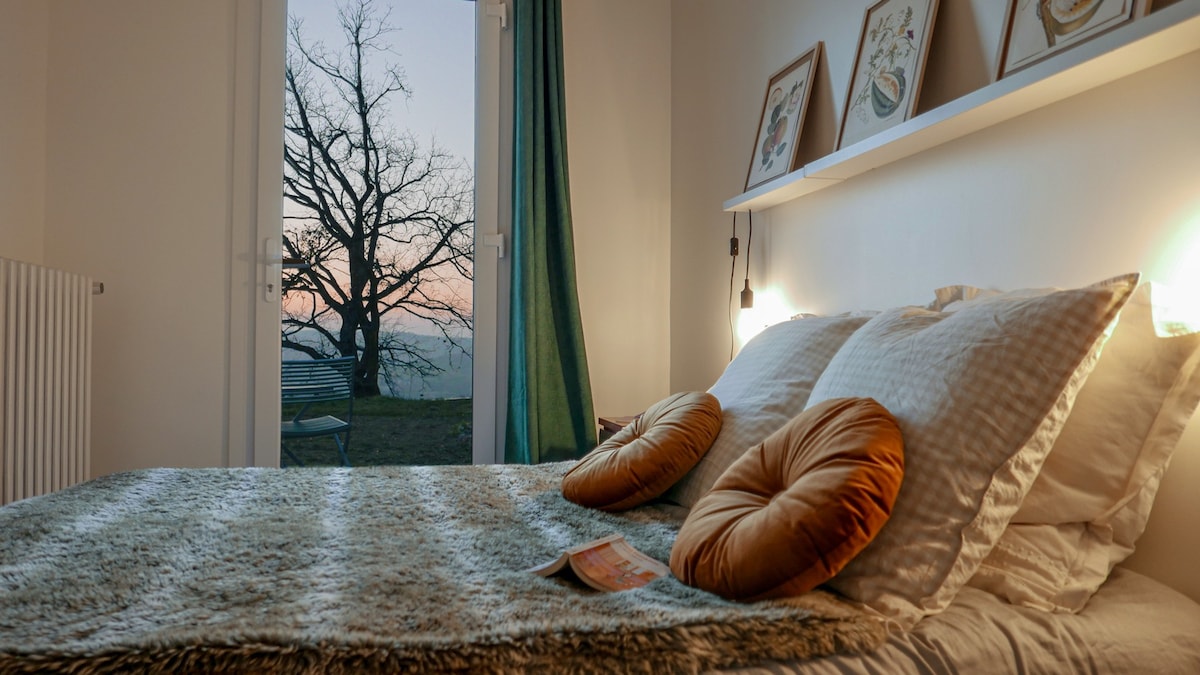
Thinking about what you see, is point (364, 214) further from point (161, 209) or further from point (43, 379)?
point (43, 379)

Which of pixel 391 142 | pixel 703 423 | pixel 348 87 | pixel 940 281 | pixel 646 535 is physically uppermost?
pixel 348 87

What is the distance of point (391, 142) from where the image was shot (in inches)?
125

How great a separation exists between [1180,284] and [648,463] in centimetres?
92

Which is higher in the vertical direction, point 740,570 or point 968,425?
point 968,425

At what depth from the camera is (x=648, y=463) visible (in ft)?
4.97

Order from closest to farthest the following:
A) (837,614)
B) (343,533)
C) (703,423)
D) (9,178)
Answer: (837,614), (343,533), (703,423), (9,178)

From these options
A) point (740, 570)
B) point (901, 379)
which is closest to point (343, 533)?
point (740, 570)

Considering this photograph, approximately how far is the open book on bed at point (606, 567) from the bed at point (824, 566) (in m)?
0.03

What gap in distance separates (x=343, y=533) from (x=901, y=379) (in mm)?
945

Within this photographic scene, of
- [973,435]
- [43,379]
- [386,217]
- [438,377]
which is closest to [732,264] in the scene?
[438,377]

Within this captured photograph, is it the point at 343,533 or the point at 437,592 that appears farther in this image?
the point at 343,533

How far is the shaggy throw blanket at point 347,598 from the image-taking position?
31.4 inches

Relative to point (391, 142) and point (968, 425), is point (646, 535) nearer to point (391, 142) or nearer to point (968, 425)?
point (968, 425)

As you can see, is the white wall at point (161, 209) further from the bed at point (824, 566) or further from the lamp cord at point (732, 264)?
the lamp cord at point (732, 264)
